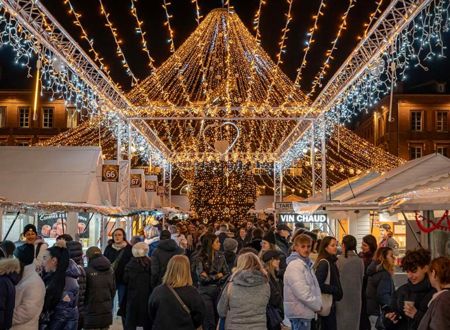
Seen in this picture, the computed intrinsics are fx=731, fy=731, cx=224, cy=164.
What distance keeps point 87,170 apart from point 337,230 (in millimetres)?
8234

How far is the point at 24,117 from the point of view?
62.0m

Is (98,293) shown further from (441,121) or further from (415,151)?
(441,121)

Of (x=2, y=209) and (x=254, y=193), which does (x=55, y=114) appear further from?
(x=2, y=209)

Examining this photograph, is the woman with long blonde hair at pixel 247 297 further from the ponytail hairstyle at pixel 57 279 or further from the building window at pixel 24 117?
the building window at pixel 24 117

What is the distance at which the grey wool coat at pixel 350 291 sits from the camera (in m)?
9.27

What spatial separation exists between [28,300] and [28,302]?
0.02 m

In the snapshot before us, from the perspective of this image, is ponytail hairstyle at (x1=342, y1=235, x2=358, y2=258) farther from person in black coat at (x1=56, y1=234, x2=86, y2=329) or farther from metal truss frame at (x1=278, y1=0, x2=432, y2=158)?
metal truss frame at (x1=278, y1=0, x2=432, y2=158)

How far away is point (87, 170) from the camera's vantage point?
2075 centimetres

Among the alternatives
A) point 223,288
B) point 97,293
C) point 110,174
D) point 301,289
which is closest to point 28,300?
point 97,293

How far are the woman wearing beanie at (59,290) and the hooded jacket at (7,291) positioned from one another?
79 centimetres

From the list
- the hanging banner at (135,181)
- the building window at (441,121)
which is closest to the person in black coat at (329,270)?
the hanging banner at (135,181)

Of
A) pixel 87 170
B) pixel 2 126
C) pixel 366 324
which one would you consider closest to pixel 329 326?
pixel 366 324

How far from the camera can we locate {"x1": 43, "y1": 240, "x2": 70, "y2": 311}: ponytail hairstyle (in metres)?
7.83

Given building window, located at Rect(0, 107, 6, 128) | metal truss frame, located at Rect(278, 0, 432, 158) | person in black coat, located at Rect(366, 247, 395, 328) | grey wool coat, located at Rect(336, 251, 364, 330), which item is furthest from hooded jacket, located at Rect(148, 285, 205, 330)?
building window, located at Rect(0, 107, 6, 128)
